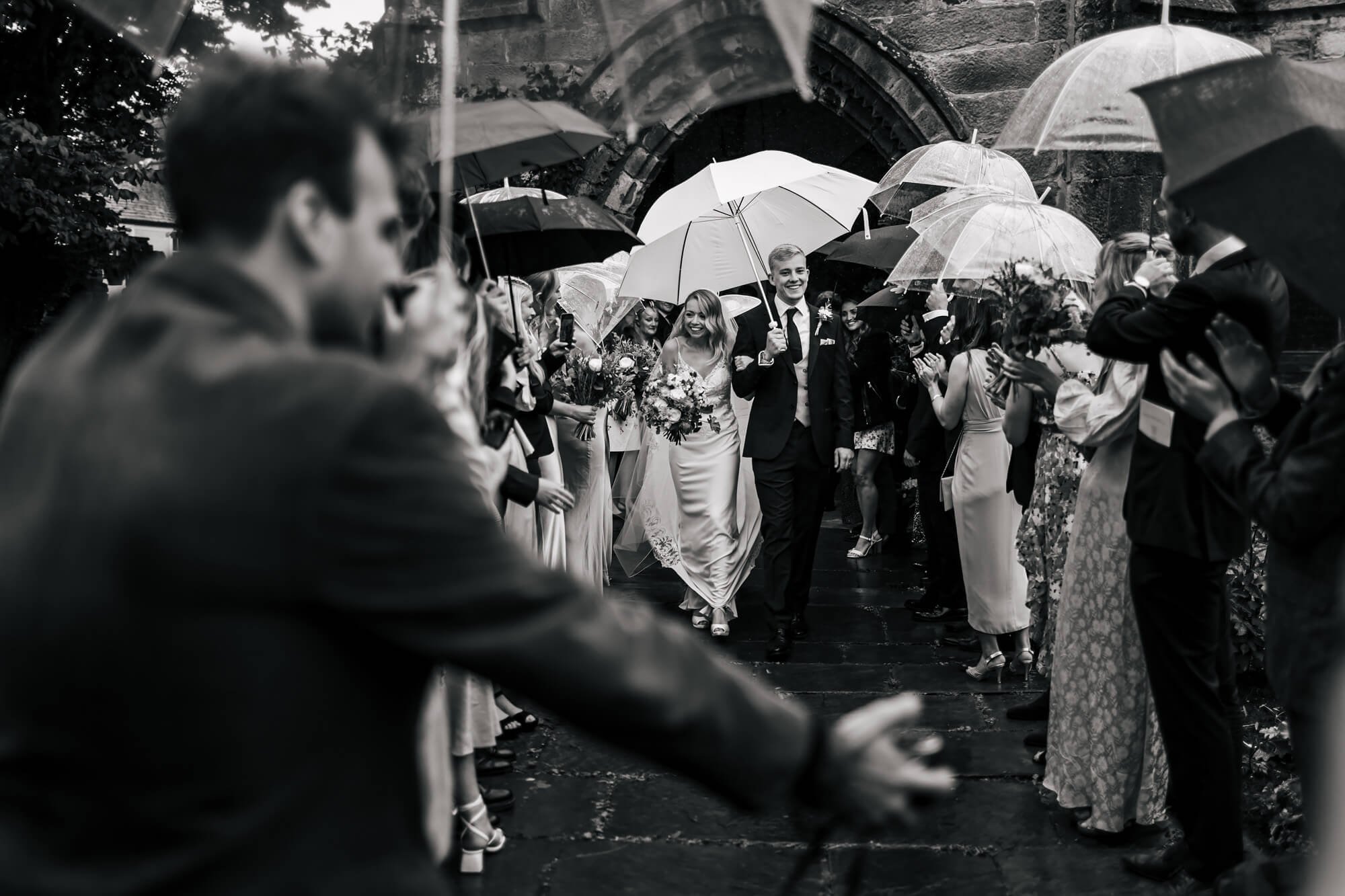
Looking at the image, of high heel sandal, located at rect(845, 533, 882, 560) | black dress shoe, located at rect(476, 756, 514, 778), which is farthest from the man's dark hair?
high heel sandal, located at rect(845, 533, 882, 560)

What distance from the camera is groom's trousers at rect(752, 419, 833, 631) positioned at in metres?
7.66

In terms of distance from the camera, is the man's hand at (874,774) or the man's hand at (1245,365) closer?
the man's hand at (874,774)

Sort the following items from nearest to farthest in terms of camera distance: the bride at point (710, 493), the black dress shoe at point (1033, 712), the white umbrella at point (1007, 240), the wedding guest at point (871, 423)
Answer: the black dress shoe at point (1033, 712) → the white umbrella at point (1007, 240) → the bride at point (710, 493) → the wedding guest at point (871, 423)

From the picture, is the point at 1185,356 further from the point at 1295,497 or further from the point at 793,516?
the point at 793,516

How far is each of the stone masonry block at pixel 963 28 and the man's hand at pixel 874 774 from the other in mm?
12494

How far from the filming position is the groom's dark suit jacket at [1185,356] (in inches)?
144

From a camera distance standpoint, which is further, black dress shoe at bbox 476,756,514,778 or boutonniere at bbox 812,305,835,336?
boutonniere at bbox 812,305,835,336

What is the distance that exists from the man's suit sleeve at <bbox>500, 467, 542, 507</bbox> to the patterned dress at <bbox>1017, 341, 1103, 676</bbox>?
2.39 m

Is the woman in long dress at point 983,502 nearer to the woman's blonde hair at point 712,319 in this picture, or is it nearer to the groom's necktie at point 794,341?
the groom's necktie at point 794,341

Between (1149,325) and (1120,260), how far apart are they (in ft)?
3.06

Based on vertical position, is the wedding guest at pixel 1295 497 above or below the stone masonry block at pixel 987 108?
below

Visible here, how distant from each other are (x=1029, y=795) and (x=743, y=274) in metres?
4.32

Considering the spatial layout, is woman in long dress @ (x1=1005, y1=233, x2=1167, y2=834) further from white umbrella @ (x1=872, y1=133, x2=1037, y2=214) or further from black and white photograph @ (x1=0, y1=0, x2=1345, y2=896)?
white umbrella @ (x1=872, y1=133, x2=1037, y2=214)

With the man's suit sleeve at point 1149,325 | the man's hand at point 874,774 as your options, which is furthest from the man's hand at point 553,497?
the man's hand at point 874,774
